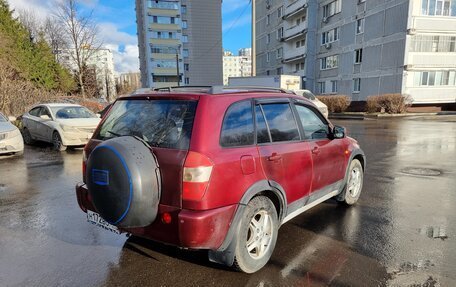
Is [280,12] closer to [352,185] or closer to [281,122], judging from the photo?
[352,185]

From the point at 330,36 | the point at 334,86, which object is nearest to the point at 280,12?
the point at 330,36

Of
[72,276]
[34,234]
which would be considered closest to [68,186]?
[34,234]

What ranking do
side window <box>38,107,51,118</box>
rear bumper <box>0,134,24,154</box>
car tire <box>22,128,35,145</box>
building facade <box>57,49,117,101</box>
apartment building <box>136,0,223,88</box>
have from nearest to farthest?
1. rear bumper <box>0,134,24,154</box>
2. side window <box>38,107,51,118</box>
3. car tire <box>22,128,35,145</box>
4. building facade <box>57,49,117,101</box>
5. apartment building <box>136,0,223,88</box>

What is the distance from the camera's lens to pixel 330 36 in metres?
37.7

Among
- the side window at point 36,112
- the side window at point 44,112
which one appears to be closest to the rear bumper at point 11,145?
the side window at point 44,112

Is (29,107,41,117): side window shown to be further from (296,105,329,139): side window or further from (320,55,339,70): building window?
(320,55,339,70): building window

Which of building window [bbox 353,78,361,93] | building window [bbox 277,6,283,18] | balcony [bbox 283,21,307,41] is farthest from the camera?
building window [bbox 277,6,283,18]

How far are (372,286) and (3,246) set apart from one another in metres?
4.04

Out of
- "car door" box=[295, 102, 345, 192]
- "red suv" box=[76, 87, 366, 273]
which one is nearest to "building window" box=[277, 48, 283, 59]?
"car door" box=[295, 102, 345, 192]

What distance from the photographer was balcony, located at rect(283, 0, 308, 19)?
40.5 meters

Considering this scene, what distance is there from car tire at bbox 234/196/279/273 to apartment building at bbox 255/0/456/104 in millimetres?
28440

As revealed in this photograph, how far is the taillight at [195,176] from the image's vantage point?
8.87ft

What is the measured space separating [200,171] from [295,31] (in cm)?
4390

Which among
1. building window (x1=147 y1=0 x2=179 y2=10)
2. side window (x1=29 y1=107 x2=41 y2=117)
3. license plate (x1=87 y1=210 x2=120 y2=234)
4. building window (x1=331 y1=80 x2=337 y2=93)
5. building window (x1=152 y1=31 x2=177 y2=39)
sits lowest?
license plate (x1=87 y1=210 x2=120 y2=234)
